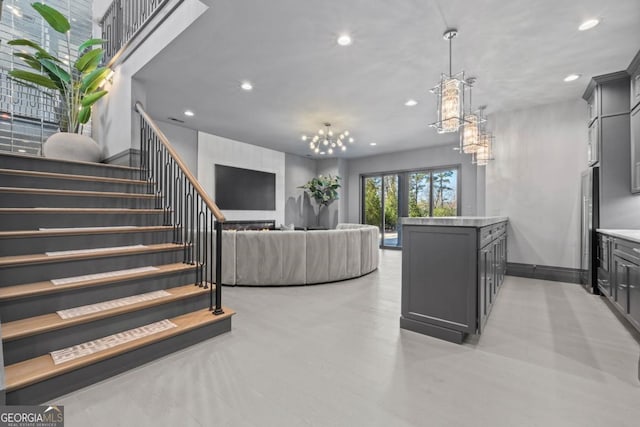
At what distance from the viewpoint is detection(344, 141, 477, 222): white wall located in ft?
23.5

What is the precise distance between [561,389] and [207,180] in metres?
6.59

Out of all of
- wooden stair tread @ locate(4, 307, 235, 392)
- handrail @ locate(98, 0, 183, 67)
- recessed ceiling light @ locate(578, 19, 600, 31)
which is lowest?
wooden stair tread @ locate(4, 307, 235, 392)

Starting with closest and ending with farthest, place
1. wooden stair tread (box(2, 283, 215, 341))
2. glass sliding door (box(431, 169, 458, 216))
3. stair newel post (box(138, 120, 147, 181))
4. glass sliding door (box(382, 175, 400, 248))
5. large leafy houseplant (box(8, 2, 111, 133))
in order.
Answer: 1. wooden stair tread (box(2, 283, 215, 341))
2. large leafy houseplant (box(8, 2, 111, 133))
3. stair newel post (box(138, 120, 147, 181))
4. glass sliding door (box(431, 169, 458, 216))
5. glass sliding door (box(382, 175, 400, 248))

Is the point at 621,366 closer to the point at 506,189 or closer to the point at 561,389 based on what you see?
the point at 561,389

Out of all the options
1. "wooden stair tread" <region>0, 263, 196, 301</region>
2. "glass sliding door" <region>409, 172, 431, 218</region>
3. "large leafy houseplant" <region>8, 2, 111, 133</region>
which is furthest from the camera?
"glass sliding door" <region>409, 172, 431, 218</region>

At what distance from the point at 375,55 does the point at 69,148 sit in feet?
13.5

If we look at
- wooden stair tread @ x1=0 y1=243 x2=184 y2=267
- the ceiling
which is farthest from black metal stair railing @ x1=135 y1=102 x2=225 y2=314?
the ceiling

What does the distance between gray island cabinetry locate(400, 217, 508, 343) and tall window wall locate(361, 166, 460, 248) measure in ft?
17.2

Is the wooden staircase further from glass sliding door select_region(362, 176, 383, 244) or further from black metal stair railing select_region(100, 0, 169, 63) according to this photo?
glass sliding door select_region(362, 176, 383, 244)

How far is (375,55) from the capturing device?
3316 millimetres

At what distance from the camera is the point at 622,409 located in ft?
5.17

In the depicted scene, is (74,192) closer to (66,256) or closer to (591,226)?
(66,256)

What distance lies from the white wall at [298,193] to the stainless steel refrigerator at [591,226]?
21.7ft

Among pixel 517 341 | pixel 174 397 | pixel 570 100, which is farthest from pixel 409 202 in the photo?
pixel 174 397
